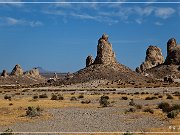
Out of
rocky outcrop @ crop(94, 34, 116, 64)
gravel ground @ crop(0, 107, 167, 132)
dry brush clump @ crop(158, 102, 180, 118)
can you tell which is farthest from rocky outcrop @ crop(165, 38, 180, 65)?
gravel ground @ crop(0, 107, 167, 132)

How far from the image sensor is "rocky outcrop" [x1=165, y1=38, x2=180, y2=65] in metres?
148

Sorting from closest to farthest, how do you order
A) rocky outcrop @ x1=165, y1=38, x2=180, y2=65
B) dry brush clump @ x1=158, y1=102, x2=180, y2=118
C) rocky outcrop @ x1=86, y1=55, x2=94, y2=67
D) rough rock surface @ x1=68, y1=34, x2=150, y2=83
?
dry brush clump @ x1=158, y1=102, x2=180, y2=118
rough rock surface @ x1=68, y1=34, x2=150, y2=83
rocky outcrop @ x1=86, y1=55, x2=94, y2=67
rocky outcrop @ x1=165, y1=38, x2=180, y2=65

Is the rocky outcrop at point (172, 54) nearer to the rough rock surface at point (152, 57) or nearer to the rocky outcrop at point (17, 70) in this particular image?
the rough rock surface at point (152, 57)

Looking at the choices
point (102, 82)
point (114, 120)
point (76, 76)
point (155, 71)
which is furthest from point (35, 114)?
point (155, 71)

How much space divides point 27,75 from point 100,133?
561 ft

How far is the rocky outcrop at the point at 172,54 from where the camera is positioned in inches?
5842

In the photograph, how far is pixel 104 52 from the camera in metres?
118

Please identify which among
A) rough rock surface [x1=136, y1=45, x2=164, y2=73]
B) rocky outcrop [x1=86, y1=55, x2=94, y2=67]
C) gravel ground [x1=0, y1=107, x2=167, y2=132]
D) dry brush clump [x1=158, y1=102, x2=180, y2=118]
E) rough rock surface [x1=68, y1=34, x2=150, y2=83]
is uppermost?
rough rock surface [x1=136, y1=45, x2=164, y2=73]

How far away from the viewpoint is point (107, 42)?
121 m

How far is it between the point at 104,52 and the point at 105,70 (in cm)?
553

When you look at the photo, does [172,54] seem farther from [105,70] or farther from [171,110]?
[171,110]

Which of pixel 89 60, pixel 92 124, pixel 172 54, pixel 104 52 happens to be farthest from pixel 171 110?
pixel 172 54

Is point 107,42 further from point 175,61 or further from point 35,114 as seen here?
point 35,114

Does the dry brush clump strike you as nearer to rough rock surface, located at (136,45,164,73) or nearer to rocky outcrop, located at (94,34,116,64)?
rocky outcrop, located at (94,34,116,64)
